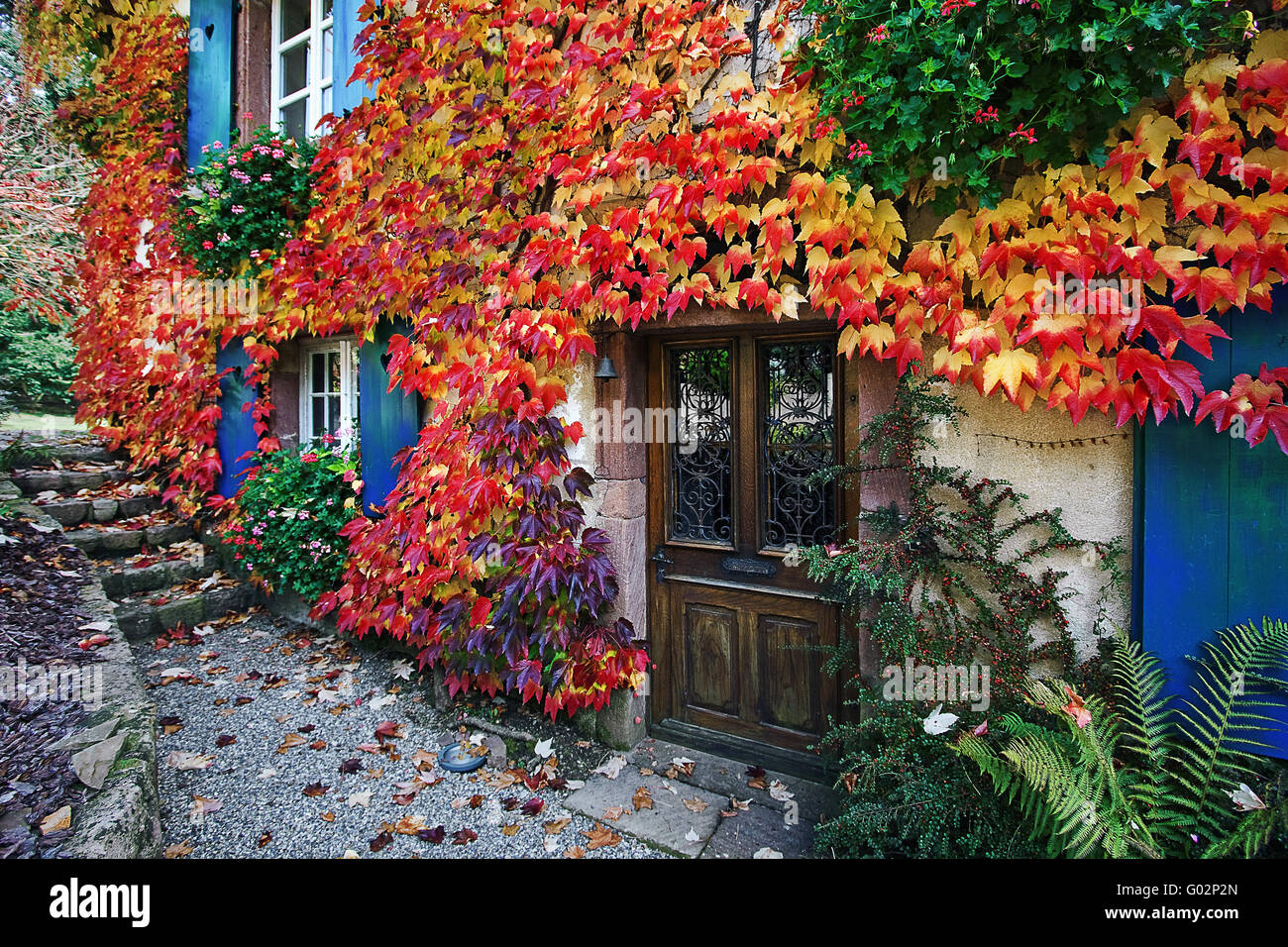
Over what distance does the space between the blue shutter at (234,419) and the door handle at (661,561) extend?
3.85 m

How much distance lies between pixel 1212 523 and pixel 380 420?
435 centimetres

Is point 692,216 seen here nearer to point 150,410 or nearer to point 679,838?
point 679,838

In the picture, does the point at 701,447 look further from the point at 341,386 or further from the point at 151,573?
the point at 151,573

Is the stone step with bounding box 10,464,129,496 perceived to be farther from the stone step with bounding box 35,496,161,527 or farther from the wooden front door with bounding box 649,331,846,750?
the wooden front door with bounding box 649,331,846,750

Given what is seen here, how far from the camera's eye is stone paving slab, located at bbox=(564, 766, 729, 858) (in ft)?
9.07

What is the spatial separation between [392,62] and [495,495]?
2935 millimetres

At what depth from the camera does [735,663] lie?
3.37 metres

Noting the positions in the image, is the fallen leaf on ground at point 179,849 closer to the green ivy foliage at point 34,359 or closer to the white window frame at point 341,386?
the white window frame at point 341,386

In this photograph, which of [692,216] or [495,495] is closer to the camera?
[692,216]

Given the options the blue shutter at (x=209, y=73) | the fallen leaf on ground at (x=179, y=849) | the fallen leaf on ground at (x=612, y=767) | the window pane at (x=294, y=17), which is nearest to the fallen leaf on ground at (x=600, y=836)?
the fallen leaf on ground at (x=612, y=767)

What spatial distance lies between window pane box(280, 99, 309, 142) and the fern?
654cm

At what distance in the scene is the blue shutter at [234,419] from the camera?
5.37 meters

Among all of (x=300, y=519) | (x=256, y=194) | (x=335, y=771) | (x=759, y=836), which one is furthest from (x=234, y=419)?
(x=759, y=836)

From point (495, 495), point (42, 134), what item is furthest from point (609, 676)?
point (42, 134)
